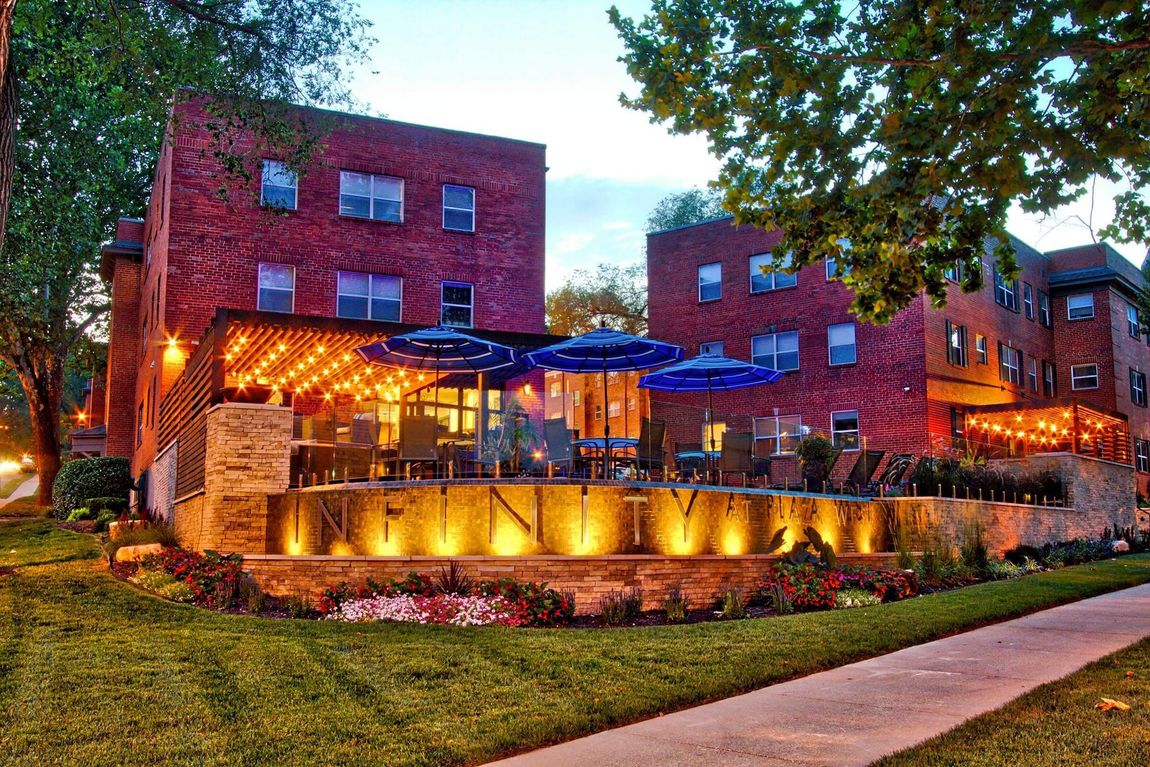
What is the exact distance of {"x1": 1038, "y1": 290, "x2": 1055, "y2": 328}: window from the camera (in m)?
36.4

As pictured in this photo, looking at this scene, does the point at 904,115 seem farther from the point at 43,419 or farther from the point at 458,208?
the point at 43,419

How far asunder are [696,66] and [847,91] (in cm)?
154

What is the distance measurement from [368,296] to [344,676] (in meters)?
16.6

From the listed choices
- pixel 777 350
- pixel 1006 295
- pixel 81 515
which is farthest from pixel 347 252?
pixel 1006 295

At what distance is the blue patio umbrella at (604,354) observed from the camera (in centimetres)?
1494

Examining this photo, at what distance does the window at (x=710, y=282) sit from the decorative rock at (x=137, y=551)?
67.4ft

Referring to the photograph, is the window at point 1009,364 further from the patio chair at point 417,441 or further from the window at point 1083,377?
the patio chair at point 417,441

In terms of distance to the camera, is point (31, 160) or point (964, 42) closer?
point (964, 42)

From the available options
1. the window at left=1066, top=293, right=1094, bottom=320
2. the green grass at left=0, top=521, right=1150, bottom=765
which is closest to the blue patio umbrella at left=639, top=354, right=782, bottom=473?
the green grass at left=0, top=521, right=1150, bottom=765

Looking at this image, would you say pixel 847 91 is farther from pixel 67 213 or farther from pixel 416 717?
pixel 67 213

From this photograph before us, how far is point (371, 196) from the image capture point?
932 inches

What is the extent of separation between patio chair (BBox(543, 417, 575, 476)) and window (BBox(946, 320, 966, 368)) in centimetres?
1757

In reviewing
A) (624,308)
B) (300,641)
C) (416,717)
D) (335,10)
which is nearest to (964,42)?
(416,717)

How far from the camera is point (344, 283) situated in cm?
2311
